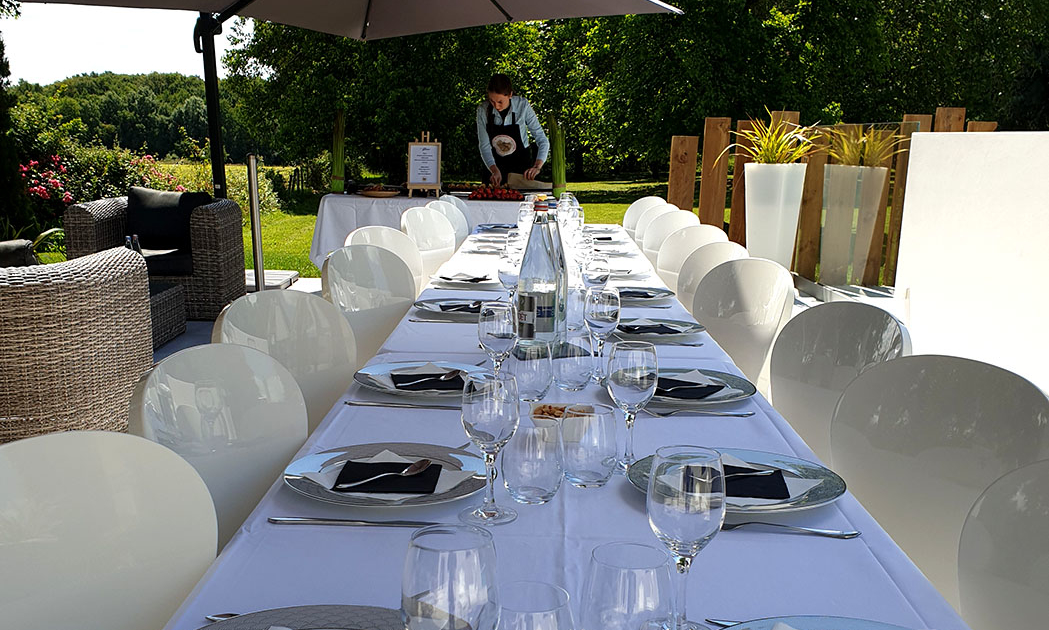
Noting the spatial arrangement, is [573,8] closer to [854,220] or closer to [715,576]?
[854,220]

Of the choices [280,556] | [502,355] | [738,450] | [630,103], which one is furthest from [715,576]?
[630,103]

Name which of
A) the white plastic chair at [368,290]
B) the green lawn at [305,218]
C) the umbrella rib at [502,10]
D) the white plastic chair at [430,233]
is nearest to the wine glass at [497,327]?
the white plastic chair at [368,290]

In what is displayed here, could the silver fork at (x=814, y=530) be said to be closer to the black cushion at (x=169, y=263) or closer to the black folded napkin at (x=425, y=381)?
the black folded napkin at (x=425, y=381)

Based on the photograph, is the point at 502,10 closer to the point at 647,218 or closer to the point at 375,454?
the point at 647,218

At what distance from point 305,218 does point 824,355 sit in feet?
37.7

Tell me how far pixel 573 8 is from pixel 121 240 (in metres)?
3.51

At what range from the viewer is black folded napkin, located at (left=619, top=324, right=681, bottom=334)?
98.9 inches

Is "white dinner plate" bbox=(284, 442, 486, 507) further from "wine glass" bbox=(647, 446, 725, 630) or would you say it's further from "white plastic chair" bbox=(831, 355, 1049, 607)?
"white plastic chair" bbox=(831, 355, 1049, 607)

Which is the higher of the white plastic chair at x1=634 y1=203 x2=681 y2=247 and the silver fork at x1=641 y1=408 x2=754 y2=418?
the white plastic chair at x1=634 y1=203 x2=681 y2=247

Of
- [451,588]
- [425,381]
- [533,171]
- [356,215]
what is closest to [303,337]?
[425,381]

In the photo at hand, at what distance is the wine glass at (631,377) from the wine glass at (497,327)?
391mm

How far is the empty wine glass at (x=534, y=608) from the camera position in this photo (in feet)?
2.22

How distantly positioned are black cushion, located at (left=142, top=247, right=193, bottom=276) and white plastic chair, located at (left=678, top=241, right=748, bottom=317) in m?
3.56

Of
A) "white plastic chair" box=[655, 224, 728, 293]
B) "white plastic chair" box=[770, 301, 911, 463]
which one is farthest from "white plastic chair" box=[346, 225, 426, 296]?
"white plastic chair" box=[770, 301, 911, 463]
